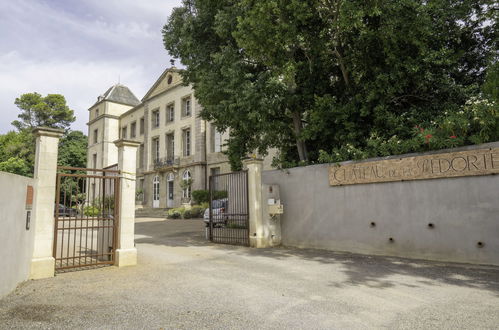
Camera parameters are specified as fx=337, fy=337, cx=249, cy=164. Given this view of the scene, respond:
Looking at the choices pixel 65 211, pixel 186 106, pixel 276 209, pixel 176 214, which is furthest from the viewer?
pixel 186 106

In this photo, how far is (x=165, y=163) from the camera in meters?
28.2

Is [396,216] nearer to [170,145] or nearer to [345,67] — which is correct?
[345,67]

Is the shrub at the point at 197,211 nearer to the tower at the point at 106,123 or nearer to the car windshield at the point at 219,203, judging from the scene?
the car windshield at the point at 219,203

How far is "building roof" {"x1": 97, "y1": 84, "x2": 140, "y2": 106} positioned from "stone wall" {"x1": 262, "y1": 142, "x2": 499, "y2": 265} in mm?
32203

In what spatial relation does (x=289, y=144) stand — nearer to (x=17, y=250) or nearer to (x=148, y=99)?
(x=17, y=250)

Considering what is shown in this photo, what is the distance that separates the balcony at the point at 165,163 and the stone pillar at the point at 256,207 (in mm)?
17830

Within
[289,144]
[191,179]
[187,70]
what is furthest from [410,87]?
[191,179]

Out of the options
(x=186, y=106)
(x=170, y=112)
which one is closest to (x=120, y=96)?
(x=170, y=112)

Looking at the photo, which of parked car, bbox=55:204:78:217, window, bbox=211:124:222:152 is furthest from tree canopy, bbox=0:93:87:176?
parked car, bbox=55:204:78:217

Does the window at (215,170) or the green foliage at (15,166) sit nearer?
the window at (215,170)

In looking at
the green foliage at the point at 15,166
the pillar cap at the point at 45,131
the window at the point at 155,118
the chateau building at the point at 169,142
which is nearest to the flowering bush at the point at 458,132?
the pillar cap at the point at 45,131

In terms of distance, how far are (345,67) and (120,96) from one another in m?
33.7

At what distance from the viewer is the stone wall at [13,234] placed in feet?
14.9

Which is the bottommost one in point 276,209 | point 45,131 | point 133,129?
point 276,209
